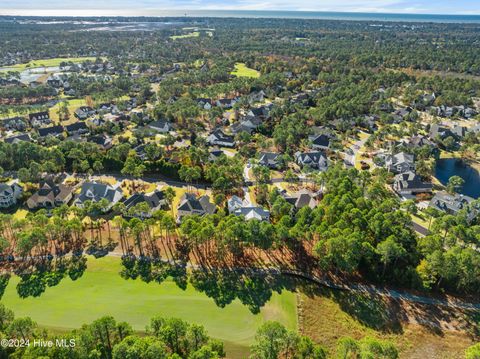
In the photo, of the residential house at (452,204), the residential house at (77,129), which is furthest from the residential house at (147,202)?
the residential house at (452,204)

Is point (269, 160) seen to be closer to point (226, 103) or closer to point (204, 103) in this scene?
point (204, 103)

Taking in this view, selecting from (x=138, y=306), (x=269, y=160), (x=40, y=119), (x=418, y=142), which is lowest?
(x=138, y=306)

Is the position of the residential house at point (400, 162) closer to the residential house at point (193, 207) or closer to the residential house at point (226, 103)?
the residential house at point (193, 207)

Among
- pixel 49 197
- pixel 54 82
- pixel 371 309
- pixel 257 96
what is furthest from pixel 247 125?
pixel 54 82

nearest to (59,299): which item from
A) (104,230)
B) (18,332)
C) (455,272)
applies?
(18,332)

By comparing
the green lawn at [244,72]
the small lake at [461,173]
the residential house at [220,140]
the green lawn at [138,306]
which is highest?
the green lawn at [244,72]

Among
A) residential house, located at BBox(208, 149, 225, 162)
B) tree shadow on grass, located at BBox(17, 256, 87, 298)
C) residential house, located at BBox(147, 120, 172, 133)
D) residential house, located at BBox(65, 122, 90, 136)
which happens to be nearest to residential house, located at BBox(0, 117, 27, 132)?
residential house, located at BBox(65, 122, 90, 136)
